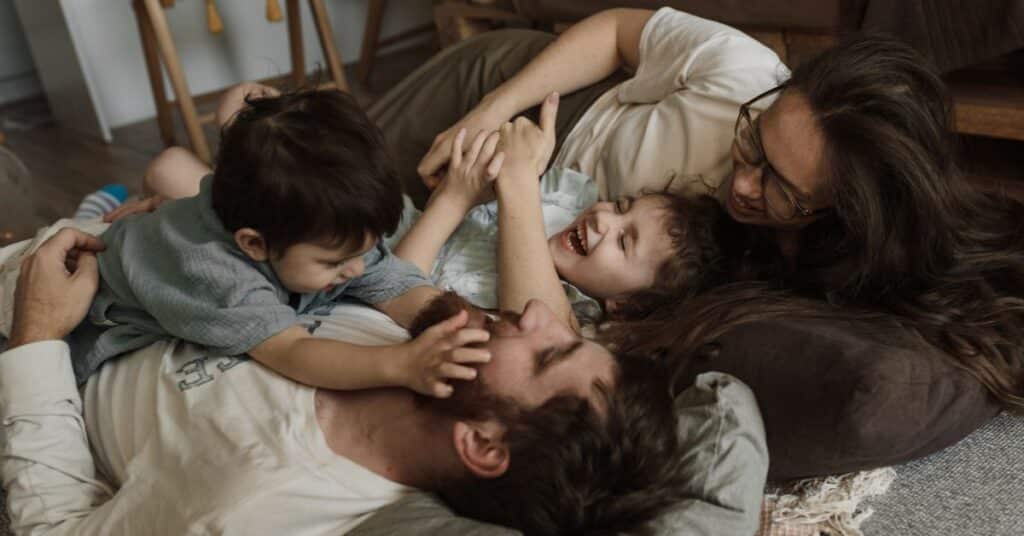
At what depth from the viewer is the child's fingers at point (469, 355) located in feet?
3.15

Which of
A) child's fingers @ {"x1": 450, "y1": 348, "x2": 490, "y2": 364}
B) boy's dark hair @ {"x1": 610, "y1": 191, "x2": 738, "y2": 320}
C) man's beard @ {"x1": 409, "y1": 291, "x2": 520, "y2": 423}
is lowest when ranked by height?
boy's dark hair @ {"x1": 610, "y1": 191, "x2": 738, "y2": 320}

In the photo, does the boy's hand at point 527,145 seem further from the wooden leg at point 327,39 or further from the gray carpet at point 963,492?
the wooden leg at point 327,39

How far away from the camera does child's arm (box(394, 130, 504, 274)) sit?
4.98 feet

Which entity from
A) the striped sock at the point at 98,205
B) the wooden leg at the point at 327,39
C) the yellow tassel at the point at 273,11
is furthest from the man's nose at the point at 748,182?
the yellow tassel at the point at 273,11

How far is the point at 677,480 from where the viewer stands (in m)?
1.04

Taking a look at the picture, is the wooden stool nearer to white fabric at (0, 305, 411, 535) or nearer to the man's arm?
the man's arm

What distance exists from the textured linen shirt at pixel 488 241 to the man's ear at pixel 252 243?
1.37 ft

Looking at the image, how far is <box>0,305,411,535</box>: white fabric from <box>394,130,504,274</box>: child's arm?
23 centimetres

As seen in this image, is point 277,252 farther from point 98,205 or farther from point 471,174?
point 98,205

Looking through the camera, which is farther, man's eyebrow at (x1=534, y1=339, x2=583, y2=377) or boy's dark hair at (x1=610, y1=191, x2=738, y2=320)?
boy's dark hair at (x1=610, y1=191, x2=738, y2=320)

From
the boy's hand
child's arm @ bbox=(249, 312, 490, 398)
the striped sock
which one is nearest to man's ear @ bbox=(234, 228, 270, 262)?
child's arm @ bbox=(249, 312, 490, 398)

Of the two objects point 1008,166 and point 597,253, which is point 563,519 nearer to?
point 597,253

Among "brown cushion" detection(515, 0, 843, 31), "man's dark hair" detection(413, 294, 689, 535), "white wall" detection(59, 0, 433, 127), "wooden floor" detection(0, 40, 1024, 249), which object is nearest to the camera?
"man's dark hair" detection(413, 294, 689, 535)

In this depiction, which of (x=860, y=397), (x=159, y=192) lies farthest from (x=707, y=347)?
(x=159, y=192)
